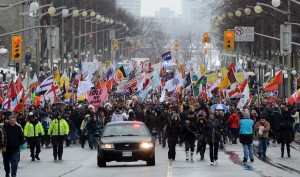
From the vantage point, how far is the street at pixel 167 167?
27531 mm

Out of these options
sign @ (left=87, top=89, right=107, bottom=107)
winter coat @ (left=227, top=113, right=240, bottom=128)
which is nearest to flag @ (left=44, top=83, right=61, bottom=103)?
sign @ (left=87, top=89, right=107, bottom=107)

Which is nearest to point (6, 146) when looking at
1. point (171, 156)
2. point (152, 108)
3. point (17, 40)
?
point (171, 156)

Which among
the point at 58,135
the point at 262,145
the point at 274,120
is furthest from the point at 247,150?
the point at 274,120

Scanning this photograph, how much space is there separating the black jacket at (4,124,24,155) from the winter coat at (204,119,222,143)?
8.07 m

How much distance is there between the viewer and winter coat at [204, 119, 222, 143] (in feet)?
106

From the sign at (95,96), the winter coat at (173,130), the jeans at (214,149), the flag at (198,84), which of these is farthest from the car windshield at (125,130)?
the flag at (198,84)

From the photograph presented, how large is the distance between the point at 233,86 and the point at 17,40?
11350 mm

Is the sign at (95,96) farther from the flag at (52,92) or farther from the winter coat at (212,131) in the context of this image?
the winter coat at (212,131)

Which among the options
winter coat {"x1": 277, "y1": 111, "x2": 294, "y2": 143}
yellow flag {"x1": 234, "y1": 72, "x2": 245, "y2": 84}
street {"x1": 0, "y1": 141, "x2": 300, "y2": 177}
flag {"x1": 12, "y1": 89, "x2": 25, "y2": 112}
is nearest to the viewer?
street {"x1": 0, "y1": 141, "x2": 300, "y2": 177}

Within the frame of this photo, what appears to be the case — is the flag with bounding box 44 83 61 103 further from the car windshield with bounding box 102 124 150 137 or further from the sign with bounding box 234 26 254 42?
the sign with bounding box 234 26 254 42

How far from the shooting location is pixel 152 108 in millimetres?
47219

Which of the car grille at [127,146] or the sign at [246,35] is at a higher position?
the sign at [246,35]

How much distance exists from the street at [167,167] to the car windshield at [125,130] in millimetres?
922

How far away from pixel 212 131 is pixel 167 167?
2.72 metres
